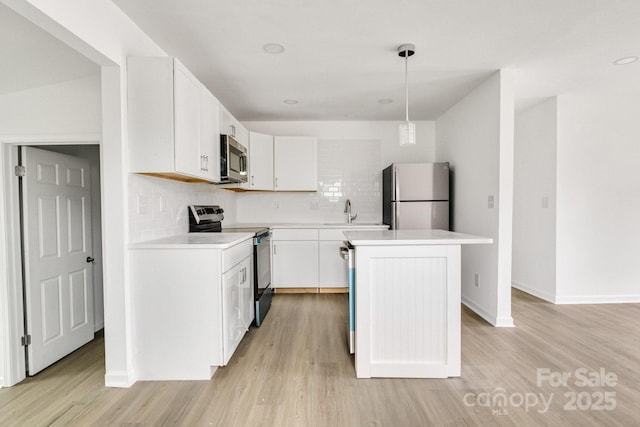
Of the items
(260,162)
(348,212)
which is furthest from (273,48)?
(348,212)

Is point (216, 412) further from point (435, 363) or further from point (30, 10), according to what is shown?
point (30, 10)

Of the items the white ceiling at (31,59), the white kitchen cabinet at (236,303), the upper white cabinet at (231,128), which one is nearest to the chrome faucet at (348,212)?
the upper white cabinet at (231,128)

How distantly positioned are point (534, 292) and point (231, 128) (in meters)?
4.16

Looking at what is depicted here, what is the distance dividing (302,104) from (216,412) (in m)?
3.24

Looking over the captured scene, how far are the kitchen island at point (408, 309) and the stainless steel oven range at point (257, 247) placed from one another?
124 cm

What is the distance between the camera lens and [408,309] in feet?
6.58

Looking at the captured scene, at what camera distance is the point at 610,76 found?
2.99 m

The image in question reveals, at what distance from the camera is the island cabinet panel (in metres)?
1.99

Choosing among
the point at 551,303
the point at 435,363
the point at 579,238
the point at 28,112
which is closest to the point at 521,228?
the point at 579,238

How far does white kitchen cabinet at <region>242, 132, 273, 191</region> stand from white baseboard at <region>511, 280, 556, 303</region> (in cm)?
362

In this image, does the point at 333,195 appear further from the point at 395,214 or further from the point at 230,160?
the point at 230,160

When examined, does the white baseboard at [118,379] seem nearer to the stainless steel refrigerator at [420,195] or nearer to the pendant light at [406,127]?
the pendant light at [406,127]

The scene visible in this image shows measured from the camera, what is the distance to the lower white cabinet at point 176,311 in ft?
6.58

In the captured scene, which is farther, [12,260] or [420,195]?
[420,195]
